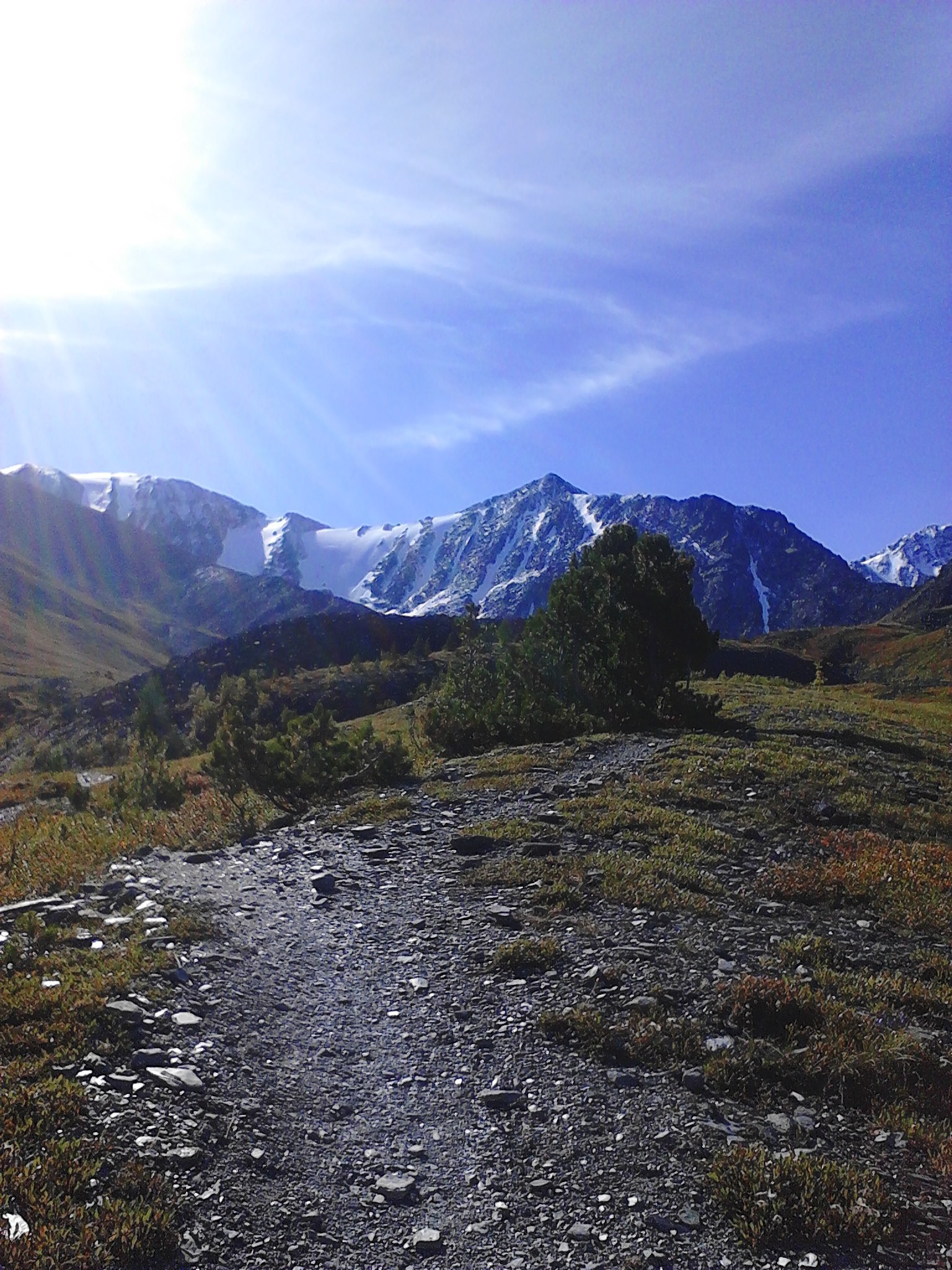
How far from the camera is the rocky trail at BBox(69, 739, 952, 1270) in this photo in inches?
207

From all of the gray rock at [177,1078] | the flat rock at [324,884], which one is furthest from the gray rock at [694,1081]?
the flat rock at [324,884]

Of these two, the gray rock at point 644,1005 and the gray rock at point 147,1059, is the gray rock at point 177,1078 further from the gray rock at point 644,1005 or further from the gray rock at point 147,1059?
the gray rock at point 644,1005

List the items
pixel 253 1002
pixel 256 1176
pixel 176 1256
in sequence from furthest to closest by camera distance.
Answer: pixel 253 1002, pixel 256 1176, pixel 176 1256

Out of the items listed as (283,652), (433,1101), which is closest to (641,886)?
(433,1101)

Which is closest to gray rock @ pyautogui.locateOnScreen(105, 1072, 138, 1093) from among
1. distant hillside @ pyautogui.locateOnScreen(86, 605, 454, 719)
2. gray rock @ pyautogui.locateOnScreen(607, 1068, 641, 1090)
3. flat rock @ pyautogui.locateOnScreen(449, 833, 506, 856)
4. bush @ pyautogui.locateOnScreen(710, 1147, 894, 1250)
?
gray rock @ pyautogui.locateOnScreen(607, 1068, 641, 1090)

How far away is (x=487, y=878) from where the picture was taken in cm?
1235

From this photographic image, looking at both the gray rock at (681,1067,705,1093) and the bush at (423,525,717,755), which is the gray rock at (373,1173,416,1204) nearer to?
the gray rock at (681,1067,705,1093)

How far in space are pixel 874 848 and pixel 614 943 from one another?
21.8ft

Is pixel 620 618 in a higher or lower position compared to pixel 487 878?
higher

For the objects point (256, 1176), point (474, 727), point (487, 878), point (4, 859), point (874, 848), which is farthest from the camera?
point (474, 727)

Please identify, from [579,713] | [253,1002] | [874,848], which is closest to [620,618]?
[579,713]

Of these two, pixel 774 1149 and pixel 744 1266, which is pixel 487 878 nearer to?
pixel 774 1149

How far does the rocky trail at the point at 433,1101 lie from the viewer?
525cm

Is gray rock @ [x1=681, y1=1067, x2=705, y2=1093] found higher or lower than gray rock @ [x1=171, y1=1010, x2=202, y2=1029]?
lower
